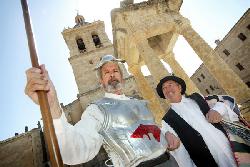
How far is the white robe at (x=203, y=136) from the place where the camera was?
10.7 feet

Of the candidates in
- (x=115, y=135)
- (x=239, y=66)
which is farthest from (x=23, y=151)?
(x=239, y=66)

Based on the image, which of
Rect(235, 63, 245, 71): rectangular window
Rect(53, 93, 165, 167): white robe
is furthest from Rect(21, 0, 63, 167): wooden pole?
Rect(235, 63, 245, 71): rectangular window

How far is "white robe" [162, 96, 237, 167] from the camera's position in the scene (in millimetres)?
3264

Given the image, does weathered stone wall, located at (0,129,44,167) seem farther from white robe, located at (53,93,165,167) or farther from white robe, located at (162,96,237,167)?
white robe, located at (53,93,165,167)

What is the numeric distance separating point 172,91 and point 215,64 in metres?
4.74

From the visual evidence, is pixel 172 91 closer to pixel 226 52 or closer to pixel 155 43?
pixel 155 43

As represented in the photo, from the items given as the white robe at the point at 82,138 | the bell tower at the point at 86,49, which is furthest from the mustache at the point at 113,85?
the bell tower at the point at 86,49

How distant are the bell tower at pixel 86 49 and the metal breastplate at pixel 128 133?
22.3 metres

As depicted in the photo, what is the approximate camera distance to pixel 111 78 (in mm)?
3287

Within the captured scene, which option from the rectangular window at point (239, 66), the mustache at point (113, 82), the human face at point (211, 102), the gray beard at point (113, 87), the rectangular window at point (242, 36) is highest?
the rectangular window at point (242, 36)

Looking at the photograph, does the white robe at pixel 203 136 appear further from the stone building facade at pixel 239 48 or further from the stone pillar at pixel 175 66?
the stone building facade at pixel 239 48

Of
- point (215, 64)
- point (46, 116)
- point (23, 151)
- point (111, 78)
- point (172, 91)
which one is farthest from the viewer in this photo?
point (23, 151)

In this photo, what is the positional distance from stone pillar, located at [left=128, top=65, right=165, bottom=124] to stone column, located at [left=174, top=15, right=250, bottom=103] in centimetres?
218

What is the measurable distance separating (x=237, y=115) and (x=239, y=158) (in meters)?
0.71
